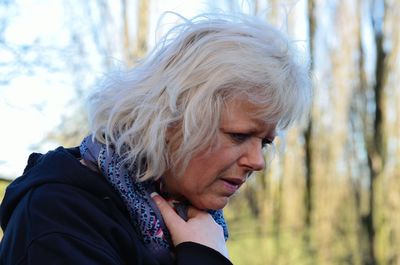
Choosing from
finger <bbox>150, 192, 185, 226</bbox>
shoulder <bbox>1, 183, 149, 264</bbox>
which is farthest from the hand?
shoulder <bbox>1, 183, 149, 264</bbox>

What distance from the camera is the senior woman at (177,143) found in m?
1.42

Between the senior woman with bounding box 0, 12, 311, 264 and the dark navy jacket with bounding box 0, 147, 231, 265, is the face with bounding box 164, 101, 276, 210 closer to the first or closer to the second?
the senior woman with bounding box 0, 12, 311, 264

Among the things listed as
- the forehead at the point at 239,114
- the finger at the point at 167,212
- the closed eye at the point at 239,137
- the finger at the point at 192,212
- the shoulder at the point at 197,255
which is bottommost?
the shoulder at the point at 197,255

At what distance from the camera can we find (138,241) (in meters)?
1.44

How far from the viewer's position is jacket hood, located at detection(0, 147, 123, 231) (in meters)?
1.39

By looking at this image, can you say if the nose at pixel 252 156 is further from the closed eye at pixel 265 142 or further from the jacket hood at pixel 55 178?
the jacket hood at pixel 55 178

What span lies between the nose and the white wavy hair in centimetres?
6

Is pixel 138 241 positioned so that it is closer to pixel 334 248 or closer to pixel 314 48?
pixel 314 48

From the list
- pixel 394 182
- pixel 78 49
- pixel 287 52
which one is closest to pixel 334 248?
pixel 394 182

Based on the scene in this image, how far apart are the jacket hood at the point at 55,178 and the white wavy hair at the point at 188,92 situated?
8 cm

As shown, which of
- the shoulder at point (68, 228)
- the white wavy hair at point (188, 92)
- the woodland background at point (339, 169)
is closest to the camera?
the shoulder at point (68, 228)

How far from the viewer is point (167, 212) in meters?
1.56

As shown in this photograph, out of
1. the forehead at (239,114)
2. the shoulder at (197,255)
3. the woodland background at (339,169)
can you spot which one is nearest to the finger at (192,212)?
the shoulder at (197,255)

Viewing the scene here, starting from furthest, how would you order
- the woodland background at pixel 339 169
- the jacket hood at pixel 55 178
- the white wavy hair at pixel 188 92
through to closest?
1. the woodland background at pixel 339 169
2. the white wavy hair at pixel 188 92
3. the jacket hood at pixel 55 178
